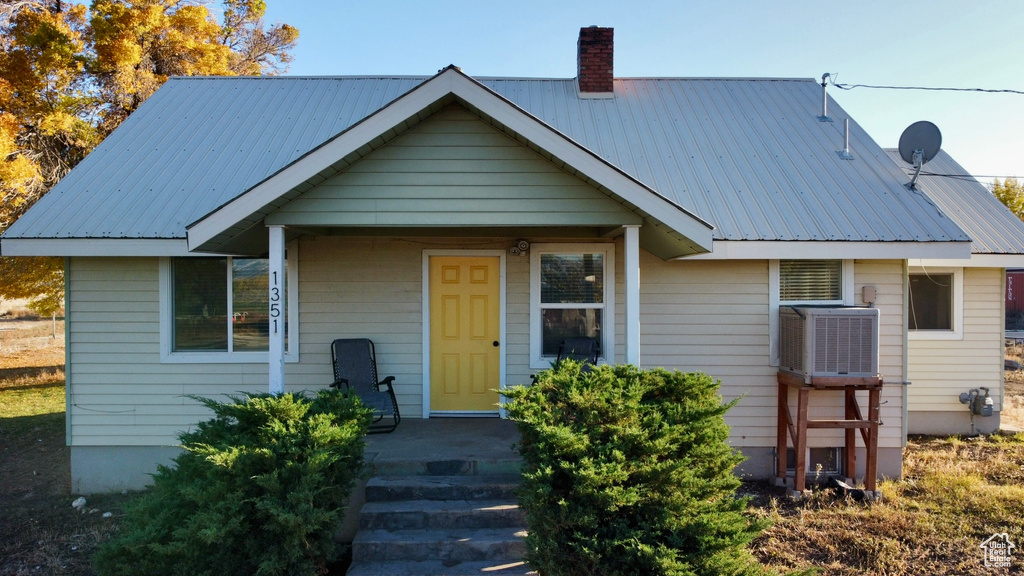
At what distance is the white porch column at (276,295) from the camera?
5.32 m

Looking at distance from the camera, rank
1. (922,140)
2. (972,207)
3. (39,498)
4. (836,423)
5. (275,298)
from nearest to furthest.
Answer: (275,298) < (836,423) < (39,498) < (922,140) < (972,207)

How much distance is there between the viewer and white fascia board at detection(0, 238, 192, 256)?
21.0 feet

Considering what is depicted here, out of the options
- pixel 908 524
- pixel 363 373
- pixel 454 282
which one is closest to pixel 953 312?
pixel 908 524

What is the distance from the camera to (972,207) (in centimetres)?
976

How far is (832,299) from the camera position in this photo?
22.5ft

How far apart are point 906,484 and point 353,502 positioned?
5781 mm

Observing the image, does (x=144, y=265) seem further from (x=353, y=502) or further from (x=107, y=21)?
(x=107, y=21)

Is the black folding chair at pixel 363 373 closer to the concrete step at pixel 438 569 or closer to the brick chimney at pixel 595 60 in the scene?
the concrete step at pixel 438 569

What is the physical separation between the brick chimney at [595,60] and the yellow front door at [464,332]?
3.54 metres

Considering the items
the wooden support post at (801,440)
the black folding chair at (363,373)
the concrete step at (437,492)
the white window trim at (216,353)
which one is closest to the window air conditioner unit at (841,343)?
the wooden support post at (801,440)

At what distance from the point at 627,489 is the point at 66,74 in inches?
565

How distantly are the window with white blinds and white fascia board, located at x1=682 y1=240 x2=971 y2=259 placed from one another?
47 centimetres

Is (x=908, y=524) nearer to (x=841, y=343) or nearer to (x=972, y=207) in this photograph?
(x=841, y=343)

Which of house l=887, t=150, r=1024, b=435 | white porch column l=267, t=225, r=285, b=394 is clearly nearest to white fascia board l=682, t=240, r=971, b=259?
house l=887, t=150, r=1024, b=435
